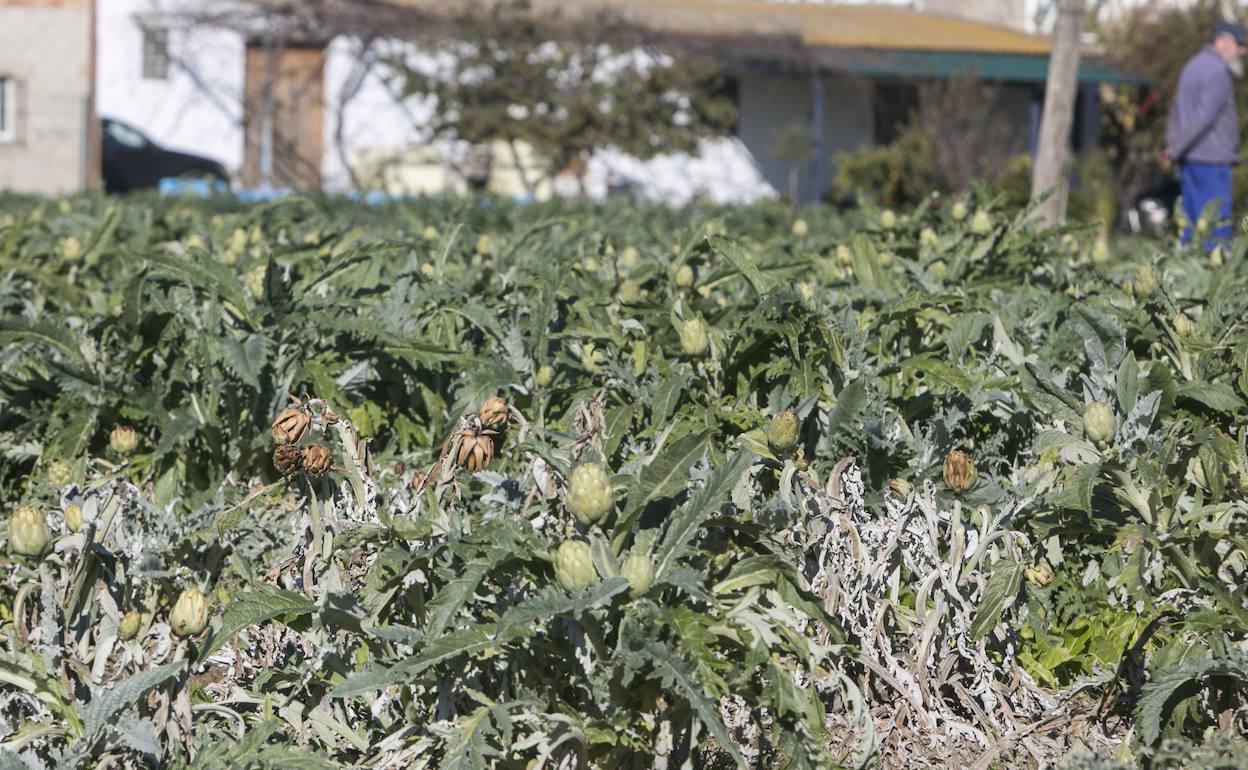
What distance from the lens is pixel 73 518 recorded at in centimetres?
252

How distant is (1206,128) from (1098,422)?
7.23 metres

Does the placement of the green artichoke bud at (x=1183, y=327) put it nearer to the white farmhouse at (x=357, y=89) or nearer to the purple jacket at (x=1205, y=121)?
the purple jacket at (x=1205, y=121)

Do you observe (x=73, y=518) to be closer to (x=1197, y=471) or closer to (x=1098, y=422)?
(x=1098, y=422)

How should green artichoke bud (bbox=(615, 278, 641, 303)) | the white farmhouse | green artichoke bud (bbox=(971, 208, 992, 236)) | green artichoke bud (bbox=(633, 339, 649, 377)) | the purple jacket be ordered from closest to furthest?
green artichoke bud (bbox=(633, 339, 649, 377)) < green artichoke bud (bbox=(615, 278, 641, 303)) < green artichoke bud (bbox=(971, 208, 992, 236)) < the purple jacket < the white farmhouse

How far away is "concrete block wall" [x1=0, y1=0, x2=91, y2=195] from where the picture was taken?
24.4 m

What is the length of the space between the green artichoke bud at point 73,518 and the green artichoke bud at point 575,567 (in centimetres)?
90

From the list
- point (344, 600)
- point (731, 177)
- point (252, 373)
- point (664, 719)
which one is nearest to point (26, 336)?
point (252, 373)

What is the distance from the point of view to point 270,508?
292 cm

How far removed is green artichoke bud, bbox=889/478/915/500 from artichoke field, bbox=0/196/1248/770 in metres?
0.03

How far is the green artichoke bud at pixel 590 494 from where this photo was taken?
2.07 m

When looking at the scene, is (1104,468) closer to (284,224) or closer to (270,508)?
(270,508)

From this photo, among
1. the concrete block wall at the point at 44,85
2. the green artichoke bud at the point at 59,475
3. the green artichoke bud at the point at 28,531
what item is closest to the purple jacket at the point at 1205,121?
the green artichoke bud at the point at 59,475

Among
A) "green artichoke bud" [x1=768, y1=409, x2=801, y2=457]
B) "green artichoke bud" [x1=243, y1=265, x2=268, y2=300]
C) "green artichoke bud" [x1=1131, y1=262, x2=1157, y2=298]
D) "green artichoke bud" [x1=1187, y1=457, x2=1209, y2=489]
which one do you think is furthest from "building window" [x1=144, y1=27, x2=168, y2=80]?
"green artichoke bud" [x1=1187, y1=457, x2=1209, y2=489]

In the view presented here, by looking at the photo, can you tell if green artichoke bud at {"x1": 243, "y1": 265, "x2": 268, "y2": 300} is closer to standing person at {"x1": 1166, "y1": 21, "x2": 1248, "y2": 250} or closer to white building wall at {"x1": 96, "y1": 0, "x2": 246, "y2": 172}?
standing person at {"x1": 1166, "y1": 21, "x2": 1248, "y2": 250}
